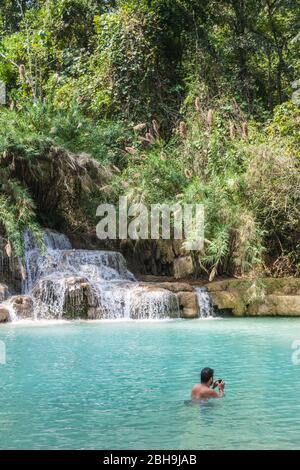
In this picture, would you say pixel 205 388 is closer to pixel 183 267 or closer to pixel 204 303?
pixel 204 303

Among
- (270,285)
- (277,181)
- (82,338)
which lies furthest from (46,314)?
(277,181)

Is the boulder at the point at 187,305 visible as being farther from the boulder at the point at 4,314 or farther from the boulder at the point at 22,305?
the boulder at the point at 4,314

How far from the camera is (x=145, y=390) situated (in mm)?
6520

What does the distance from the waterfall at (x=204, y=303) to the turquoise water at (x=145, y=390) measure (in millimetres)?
2782

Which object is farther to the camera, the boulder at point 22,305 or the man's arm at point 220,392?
the boulder at point 22,305

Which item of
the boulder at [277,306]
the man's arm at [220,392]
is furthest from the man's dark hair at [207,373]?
the boulder at [277,306]

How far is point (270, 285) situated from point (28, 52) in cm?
1292

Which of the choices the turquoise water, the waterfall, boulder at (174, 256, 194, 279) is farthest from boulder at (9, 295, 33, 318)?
boulder at (174, 256, 194, 279)

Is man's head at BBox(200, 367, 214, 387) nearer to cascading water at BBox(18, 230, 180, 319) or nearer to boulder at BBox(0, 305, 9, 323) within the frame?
boulder at BBox(0, 305, 9, 323)

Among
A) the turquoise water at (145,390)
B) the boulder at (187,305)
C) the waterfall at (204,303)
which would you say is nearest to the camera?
the turquoise water at (145,390)

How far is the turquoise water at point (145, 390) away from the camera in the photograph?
16.0ft

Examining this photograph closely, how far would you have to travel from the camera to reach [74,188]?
17.7 meters

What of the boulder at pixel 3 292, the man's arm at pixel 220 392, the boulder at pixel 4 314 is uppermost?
the boulder at pixel 3 292

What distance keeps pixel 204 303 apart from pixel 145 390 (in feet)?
25.3
